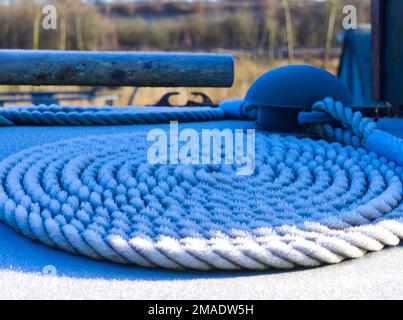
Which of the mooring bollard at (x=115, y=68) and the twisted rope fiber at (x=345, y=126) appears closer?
the twisted rope fiber at (x=345, y=126)

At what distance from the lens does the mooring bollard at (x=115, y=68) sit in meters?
2.81

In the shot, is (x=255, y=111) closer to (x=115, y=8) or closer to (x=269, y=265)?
(x=269, y=265)

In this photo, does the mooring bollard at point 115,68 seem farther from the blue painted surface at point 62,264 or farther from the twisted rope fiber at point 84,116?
the blue painted surface at point 62,264

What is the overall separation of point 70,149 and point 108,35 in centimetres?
1781

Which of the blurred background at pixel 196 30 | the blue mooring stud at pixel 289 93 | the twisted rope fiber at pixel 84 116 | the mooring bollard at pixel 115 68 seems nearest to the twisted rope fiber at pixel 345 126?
the blue mooring stud at pixel 289 93

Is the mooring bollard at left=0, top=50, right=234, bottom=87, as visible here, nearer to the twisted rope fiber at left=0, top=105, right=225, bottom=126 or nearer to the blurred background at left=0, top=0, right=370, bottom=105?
the twisted rope fiber at left=0, top=105, right=225, bottom=126

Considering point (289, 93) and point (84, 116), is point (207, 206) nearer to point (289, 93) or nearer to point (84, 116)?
point (289, 93)

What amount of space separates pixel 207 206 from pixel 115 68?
1.38 m

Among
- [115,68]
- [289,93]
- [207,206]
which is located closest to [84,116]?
[115,68]

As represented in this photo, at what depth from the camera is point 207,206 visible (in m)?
1.62

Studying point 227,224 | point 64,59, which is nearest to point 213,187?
point 227,224

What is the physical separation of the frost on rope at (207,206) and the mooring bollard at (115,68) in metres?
0.76

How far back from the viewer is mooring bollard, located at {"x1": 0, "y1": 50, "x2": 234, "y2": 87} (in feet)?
9.23

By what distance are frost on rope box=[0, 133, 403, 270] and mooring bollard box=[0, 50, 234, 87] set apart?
2.51ft
